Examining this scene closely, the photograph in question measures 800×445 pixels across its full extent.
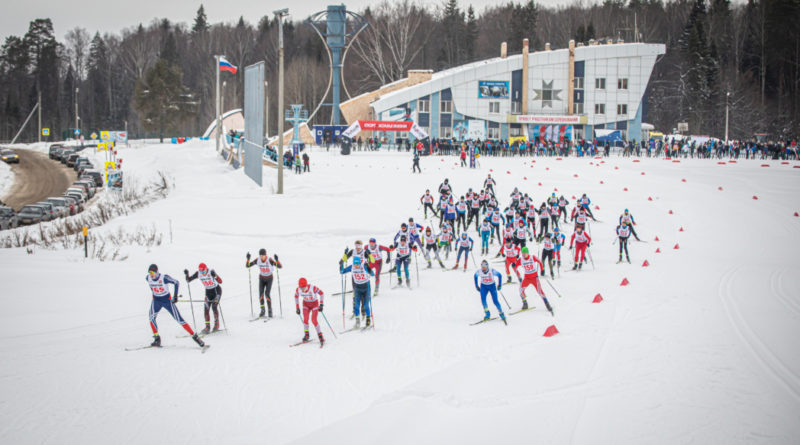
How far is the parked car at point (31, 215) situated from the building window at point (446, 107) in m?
38.5

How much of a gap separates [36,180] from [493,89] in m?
42.8

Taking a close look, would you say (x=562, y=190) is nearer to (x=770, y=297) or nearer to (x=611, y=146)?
(x=770, y=297)

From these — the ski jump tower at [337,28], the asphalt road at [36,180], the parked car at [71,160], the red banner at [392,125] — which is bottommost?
the asphalt road at [36,180]

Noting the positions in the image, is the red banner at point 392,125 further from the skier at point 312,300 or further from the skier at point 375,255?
the skier at point 312,300

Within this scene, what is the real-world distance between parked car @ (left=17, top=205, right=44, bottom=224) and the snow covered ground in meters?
10.1

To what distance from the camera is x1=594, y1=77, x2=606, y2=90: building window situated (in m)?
60.2

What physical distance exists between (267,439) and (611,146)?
179ft

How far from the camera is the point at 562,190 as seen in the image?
3225 centimetres

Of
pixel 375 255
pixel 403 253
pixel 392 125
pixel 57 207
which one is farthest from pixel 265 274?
pixel 392 125

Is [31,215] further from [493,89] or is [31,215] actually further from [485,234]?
[493,89]

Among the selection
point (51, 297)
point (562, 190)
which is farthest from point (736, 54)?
point (51, 297)

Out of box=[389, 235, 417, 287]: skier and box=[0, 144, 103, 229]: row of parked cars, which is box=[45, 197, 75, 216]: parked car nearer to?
box=[0, 144, 103, 229]: row of parked cars

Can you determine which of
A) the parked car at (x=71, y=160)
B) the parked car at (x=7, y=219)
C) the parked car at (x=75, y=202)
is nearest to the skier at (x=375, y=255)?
the parked car at (x=7, y=219)

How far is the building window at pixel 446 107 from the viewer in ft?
193
